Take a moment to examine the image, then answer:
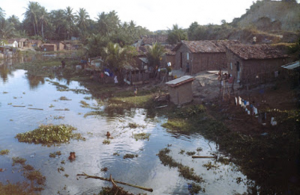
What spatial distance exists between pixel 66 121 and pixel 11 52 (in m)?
49.0

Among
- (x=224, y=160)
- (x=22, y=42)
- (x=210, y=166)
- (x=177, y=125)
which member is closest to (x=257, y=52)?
(x=177, y=125)

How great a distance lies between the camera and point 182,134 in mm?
14766

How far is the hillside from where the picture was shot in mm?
36719

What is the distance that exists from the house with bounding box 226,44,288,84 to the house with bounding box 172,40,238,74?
16.9 ft

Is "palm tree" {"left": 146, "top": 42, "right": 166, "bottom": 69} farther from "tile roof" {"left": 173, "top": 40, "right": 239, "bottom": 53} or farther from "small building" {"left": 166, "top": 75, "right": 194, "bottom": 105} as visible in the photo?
"small building" {"left": 166, "top": 75, "right": 194, "bottom": 105}

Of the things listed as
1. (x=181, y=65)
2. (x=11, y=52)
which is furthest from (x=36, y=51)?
(x=181, y=65)

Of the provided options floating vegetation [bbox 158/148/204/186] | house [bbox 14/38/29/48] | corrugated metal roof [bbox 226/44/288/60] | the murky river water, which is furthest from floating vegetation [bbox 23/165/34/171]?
house [bbox 14/38/29/48]

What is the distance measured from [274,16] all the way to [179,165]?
1514 inches

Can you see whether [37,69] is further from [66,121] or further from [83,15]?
[83,15]

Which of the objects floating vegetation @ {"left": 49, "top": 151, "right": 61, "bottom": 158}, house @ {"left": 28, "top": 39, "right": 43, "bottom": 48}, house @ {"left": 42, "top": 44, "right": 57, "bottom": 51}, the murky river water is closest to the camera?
the murky river water

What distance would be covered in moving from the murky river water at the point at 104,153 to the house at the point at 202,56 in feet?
31.6

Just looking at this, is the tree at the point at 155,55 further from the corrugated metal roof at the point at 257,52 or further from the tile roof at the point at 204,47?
the corrugated metal roof at the point at 257,52

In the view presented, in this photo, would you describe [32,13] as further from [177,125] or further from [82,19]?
[177,125]

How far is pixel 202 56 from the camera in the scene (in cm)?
2652
